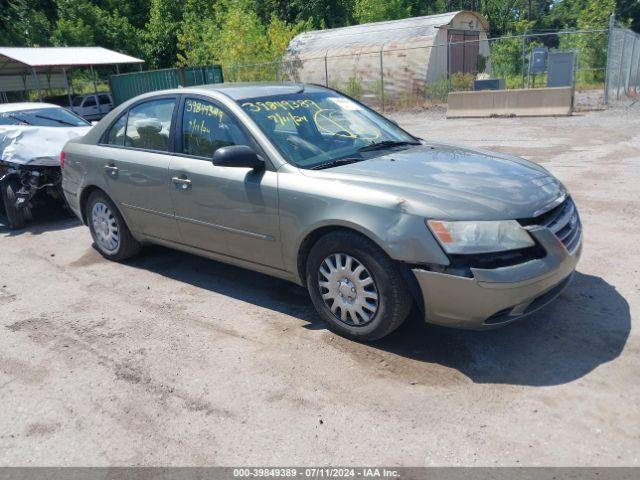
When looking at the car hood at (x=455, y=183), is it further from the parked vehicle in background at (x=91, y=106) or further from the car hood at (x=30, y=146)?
the parked vehicle in background at (x=91, y=106)

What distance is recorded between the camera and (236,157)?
153 inches

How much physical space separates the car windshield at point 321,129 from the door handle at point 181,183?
30.4 inches

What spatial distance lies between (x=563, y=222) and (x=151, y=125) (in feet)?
11.6

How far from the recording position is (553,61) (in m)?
19.1

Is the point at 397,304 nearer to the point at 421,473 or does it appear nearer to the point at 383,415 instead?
the point at 383,415

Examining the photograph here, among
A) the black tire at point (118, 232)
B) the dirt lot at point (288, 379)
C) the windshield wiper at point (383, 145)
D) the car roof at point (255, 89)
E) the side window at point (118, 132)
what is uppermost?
the car roof at point (255, 89)

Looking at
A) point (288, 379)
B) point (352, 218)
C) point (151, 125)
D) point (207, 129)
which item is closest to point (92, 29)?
point (151, 125)

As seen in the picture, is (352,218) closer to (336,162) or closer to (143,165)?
(336,162)

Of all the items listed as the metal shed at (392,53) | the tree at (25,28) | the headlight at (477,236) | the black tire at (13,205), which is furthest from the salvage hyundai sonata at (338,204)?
the tree at (25,28)

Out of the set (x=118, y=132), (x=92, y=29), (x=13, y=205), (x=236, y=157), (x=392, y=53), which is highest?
(x=92, y=29)

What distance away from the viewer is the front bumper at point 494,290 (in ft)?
10.5

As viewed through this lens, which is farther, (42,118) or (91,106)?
(91,106)

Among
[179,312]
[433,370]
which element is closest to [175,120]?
[179,312]

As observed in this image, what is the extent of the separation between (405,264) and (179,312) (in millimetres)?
2071
